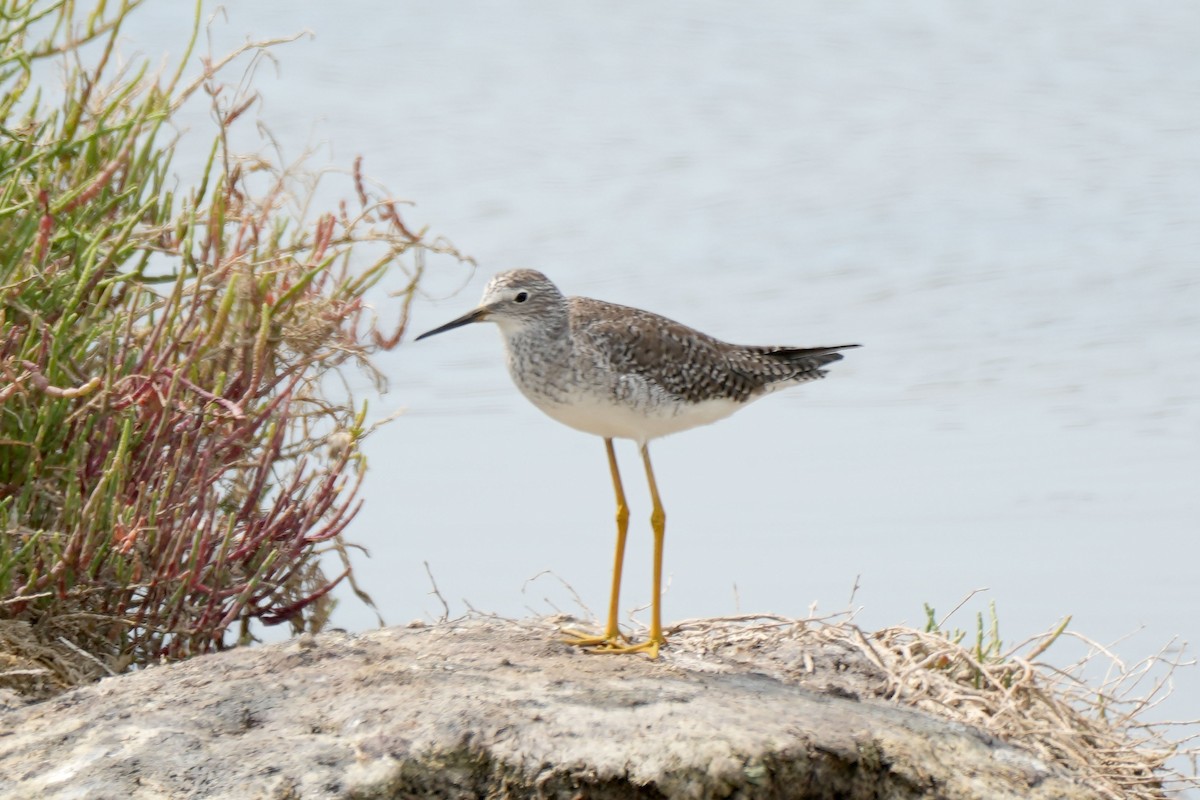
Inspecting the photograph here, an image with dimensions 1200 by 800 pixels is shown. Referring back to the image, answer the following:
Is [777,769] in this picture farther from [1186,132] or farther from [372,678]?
[1186,132]

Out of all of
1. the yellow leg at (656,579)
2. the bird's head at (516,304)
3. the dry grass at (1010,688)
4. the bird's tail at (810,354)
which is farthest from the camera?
the bird's tail at (810,354)

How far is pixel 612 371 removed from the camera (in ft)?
18.8

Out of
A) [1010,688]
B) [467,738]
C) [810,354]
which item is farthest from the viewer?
[810,354]

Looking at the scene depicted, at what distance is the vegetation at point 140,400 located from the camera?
554cm

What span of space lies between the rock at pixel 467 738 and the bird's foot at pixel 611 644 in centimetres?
46

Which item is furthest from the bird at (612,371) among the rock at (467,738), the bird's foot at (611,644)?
the rock at (467,738)

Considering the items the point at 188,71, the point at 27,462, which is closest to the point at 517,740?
the point at 27,462

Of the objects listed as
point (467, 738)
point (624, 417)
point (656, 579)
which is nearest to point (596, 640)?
point (656, 579)

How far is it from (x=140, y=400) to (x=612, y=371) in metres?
1.56

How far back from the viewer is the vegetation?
554 centimetres

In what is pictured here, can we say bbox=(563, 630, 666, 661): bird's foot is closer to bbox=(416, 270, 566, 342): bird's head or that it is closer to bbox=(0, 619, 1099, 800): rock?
bbox=(0, 619, 1099, 800): rock

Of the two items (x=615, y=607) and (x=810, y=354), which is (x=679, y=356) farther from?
(x=615, y=607)

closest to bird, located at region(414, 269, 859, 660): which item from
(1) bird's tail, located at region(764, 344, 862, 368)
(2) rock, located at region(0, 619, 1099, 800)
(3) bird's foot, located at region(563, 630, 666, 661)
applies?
(3) bird's foot, located at region(563, 630, 666, 661)

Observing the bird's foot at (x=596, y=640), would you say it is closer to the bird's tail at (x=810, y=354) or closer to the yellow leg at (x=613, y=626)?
the yellow leg at (x=613, y=626)
